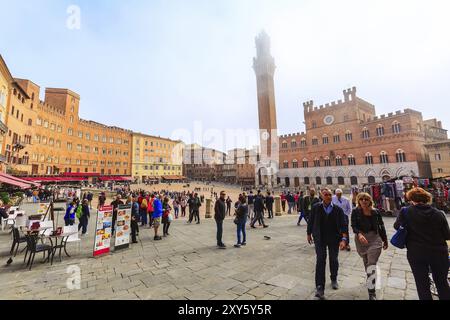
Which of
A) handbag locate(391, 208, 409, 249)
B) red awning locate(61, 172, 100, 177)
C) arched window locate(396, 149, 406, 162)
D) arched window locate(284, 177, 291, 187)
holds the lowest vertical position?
handbag locate(391, 208, 409, 249)

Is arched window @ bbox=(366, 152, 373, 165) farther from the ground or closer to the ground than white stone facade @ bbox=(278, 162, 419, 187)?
farther from the ground

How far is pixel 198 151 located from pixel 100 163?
43837 mm

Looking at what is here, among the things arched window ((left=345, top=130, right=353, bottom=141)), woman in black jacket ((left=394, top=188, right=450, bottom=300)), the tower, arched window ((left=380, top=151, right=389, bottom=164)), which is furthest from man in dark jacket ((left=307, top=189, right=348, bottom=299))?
the tower

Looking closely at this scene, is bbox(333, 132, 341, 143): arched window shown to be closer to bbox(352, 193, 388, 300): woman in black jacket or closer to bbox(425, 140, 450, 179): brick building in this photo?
bbox(425, 140, 450, 179): brick building

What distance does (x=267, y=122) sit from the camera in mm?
48156

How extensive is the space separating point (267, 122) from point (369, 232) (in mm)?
46880

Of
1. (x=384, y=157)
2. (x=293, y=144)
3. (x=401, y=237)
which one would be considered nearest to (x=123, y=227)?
(x=401, y=237)

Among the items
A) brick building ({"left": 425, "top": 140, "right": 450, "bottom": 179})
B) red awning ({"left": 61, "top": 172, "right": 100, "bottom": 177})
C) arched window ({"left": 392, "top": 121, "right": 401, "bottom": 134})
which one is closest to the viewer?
brick building ({"left": 425, "top": 140, "right": 450, "bottom": 179})

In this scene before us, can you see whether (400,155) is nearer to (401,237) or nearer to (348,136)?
(348,136)

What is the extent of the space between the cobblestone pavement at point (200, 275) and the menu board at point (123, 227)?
0.82 ft

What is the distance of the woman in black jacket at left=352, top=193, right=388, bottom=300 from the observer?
2.98m

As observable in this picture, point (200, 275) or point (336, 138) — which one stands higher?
point (336, 138)

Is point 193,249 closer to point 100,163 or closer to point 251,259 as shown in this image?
point 251,259

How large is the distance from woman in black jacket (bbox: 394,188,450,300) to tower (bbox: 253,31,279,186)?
45032 mm
